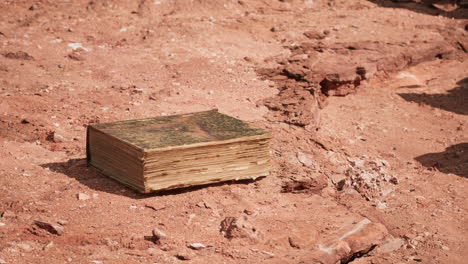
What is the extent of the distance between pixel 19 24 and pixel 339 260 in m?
5.03

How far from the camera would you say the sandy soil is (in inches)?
164

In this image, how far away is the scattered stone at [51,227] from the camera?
3.96 metres

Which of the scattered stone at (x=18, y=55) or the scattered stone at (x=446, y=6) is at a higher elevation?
the scattered stone at (x=446, y=6)

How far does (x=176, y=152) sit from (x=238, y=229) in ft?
1.98

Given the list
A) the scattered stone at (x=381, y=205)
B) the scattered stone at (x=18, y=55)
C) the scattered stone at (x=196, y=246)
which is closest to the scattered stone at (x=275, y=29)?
the scattered stone at (x=18, y=55)

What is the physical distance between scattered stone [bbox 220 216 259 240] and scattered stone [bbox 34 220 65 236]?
889mm

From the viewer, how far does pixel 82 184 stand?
457 cm

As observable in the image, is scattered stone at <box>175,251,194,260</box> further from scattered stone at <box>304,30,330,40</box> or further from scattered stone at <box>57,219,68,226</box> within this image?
scattered stone at <box>304,30,330,40</box>

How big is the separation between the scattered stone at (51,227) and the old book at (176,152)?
1.95 ft

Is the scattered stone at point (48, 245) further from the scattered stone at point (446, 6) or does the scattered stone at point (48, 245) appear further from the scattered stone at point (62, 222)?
the scattered stone at point (446, 6)

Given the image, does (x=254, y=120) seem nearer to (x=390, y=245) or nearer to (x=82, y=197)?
(x=390, y=245)

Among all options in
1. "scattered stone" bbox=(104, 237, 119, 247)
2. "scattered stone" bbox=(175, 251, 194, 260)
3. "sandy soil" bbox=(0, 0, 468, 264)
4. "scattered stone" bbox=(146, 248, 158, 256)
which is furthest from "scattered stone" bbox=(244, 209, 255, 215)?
"scattered stone" bbox=(104, 237, 119, 247)

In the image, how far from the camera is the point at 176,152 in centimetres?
439

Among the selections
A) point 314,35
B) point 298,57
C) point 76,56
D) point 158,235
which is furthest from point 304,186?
point 314,35
